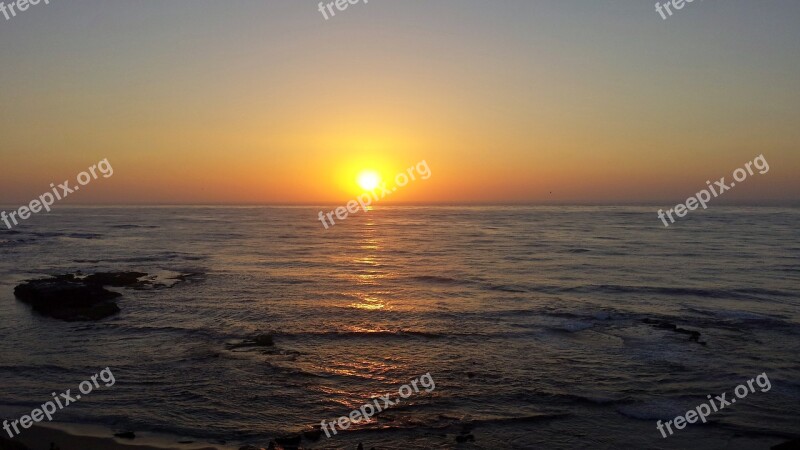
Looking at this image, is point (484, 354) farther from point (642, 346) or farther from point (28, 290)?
point (28, 290)

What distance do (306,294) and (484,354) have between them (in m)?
15.4

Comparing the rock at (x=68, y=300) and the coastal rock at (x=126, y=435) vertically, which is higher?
the rock at (x=68, y=300)

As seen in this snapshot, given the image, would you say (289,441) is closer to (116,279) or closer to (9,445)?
(9,445)

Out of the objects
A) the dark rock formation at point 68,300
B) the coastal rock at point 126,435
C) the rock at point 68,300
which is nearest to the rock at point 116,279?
the dark rock formation at point 68,300

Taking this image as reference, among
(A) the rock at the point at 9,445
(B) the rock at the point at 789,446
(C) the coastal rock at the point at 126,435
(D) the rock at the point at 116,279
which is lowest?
(B) the rock at the point at 789,446

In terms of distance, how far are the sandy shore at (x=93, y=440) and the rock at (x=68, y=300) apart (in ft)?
45.2

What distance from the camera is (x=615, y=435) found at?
13.5m

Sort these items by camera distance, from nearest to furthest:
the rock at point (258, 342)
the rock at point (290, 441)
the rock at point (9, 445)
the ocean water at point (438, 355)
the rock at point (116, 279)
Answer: the rock at point (9, 445) → the rock at point (290, 441) → the ocean water at point (438, 355) → the rock at point (258, 342) → the rock at point (116, 279)

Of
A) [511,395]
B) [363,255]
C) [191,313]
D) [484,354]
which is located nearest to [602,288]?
[484,354]

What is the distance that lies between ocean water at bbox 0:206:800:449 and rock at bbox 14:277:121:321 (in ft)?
2.68

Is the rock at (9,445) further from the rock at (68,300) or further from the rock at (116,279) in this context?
the rock at (116,279)

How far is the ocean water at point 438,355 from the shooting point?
14.0m

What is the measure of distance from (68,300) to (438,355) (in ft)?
63.9

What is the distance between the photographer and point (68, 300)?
27.6 metres
